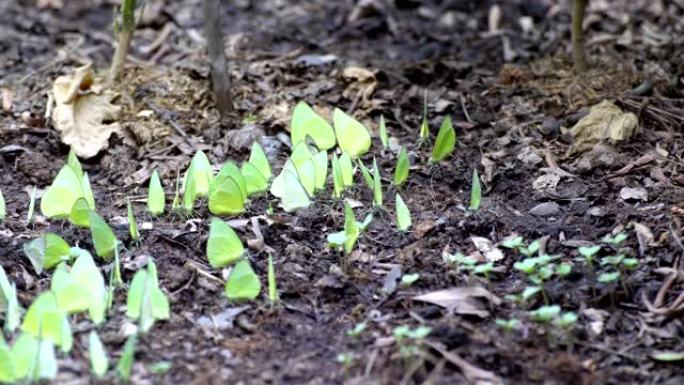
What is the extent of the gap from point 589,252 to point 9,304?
1504 millimetres

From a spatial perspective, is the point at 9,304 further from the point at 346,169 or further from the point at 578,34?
the point at 578,34

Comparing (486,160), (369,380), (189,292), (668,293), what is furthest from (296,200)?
(668,293)

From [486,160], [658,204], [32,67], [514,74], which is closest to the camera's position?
[658,204]

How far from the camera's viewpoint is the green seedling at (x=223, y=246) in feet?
8.82

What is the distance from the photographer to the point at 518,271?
2.69m

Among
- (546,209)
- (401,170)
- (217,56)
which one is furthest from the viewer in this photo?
(217,56)

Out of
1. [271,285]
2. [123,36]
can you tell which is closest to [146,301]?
[271,285]

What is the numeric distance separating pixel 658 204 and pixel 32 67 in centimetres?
268

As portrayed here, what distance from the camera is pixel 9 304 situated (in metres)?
2.44

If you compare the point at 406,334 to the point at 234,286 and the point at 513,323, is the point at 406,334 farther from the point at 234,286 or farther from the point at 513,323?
the point at 234,286

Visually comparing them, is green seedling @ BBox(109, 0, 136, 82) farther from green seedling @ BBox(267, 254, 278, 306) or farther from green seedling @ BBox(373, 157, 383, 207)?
green seedling @ BBox(267, 254, 278, 306)

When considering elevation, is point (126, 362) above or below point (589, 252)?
above

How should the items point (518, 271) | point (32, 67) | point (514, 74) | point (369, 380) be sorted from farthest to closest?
1. point (32, 67)
2. point (514, 74)
3. point (518, 271)
4. point (369, 380)

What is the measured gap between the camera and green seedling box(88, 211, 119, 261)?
274 centimetres
